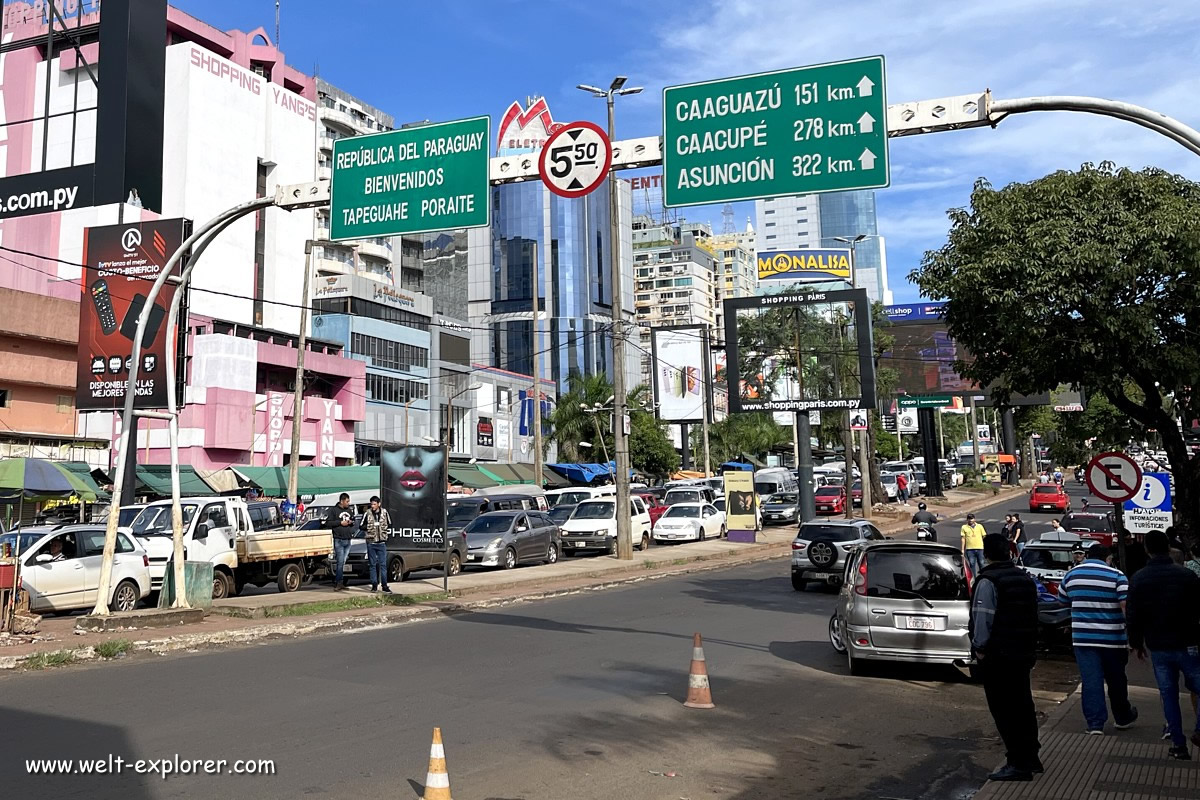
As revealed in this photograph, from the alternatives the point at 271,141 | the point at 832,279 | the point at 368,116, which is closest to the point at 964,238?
Result: the point at 832,279

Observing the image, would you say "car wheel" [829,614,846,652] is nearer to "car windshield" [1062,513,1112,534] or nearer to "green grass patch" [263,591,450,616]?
"green grass patch" [263,591,450,616]

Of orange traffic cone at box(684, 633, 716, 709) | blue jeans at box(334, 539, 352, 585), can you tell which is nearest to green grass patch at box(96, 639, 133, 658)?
blue jeans at box(334, 539, 352, 585)

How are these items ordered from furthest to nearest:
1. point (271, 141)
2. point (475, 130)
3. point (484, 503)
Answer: point (271, 141) < point (484, 503) < point (475, 130)

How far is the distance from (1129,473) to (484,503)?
22264 millimetres

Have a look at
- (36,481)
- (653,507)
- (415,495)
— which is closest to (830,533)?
(415,495)

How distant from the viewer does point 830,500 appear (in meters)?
50.2

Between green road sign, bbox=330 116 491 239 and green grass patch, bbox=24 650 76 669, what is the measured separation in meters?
6.21

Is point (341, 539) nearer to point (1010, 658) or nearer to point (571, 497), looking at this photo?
point (1010, 658)

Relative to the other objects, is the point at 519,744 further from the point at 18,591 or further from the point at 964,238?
the point at 964,238

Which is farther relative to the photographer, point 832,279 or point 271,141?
point 271,141

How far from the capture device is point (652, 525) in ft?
126

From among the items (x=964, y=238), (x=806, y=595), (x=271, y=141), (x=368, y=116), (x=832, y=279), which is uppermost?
(x=368, y=116)

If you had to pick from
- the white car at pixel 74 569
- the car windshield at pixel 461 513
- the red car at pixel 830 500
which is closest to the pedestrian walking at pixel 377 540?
the white car at pixel 74 569

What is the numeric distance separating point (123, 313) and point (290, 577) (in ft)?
23.5
